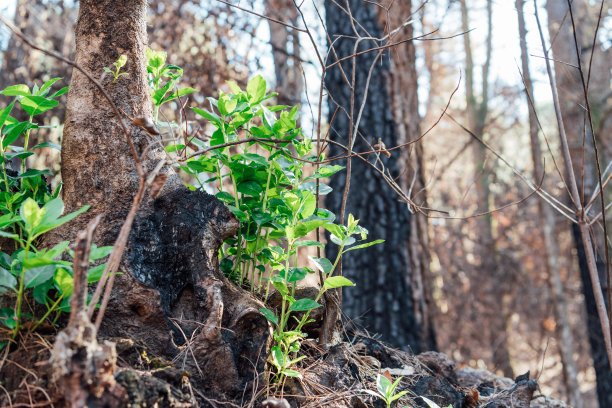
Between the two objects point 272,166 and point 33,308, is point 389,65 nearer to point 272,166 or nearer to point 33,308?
point 272,166

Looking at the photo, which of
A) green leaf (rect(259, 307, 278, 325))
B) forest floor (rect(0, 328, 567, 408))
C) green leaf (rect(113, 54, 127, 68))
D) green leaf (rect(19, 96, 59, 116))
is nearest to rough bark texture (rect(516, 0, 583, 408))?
forest floor (rect(0, 328, 567, 408))

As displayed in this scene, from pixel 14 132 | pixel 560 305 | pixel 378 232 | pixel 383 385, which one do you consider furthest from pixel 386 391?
pixel 560 305

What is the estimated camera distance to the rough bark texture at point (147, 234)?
1.40 metres

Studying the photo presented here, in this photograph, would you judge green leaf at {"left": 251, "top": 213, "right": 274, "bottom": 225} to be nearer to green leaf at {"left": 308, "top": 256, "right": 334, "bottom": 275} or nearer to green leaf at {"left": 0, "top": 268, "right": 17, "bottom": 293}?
green leaf at {"left": 308, "top": 256, "right": 334, "bottom": 275}

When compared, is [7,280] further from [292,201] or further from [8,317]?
[292,201]

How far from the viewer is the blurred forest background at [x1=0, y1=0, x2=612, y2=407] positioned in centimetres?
324

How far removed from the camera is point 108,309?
55.0 inches

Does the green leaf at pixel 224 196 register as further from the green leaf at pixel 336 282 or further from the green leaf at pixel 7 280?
the green leaf at pixel 7 280

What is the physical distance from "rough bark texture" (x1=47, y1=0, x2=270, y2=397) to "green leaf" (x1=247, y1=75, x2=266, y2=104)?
36 cm

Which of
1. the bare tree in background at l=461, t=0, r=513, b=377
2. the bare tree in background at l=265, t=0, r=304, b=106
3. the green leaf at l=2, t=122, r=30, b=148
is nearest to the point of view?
the green leaf at l=2, t=122, r=30, b=148

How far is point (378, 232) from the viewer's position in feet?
10.9

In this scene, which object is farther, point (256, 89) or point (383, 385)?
point (256, 89)

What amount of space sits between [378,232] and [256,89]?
1930mm

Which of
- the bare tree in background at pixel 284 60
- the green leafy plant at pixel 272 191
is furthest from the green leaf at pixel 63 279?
the bare tree in background at pixel 284 60
